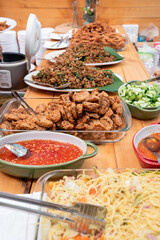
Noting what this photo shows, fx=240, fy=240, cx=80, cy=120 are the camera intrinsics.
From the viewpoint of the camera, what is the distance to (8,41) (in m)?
4.18

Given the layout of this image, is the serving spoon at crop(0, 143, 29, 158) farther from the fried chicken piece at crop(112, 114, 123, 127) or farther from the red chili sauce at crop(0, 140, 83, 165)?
the fried chicken piece at crop(112, 114, 123, 127)

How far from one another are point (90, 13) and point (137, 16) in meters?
1.01

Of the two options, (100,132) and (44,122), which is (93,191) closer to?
(100,132)

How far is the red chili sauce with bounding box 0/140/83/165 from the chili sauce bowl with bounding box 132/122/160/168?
308 millimetres

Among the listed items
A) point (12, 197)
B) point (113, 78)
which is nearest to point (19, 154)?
point (12, 197)

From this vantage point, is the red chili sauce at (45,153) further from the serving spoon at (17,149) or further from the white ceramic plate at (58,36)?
the white ceramic plate at (58,36)

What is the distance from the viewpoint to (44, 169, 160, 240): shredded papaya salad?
0.80 m

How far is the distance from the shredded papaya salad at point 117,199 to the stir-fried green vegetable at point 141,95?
79cm

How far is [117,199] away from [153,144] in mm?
535

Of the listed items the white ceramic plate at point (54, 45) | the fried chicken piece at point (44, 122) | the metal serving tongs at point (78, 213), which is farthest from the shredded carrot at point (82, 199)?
the white ceramic plate at point (54, 45)

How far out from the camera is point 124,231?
0.81 m

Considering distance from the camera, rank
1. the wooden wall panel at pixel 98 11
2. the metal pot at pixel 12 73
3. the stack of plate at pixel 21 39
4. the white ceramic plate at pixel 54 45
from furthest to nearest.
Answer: the wooden wall panel at pixel 98 11
the stack of plate at pixel 21 39
the white ceramic plate at pixel 54 45
the metal pot at pixel 12 73

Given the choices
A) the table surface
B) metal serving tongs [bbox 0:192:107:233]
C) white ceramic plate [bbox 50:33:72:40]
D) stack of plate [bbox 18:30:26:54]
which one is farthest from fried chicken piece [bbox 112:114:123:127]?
stack of plate [bbox 18:30:26:54]

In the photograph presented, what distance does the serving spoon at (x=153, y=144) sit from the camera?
51.9 inches
